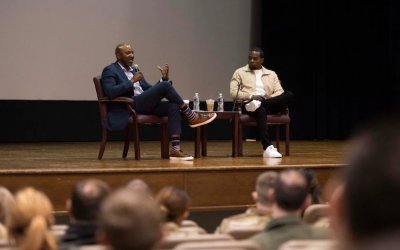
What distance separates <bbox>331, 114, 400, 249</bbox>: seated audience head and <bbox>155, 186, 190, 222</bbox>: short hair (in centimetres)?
193

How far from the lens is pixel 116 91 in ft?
17.3

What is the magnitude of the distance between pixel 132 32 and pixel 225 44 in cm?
120

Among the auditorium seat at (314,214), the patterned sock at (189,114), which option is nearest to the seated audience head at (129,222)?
the auditorium seat at (314,214)

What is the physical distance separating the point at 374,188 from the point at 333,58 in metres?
8.93

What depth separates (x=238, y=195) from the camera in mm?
4816

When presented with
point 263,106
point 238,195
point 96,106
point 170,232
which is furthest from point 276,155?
point 170,232

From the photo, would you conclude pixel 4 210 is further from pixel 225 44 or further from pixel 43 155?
pixel 225 44

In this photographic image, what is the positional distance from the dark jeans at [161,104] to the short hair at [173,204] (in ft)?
9.41

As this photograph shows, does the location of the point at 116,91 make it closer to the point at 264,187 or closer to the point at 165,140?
the point at 165,140

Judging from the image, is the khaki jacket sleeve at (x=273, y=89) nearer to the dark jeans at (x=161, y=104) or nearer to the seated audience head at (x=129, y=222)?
the dark jeans at (x=161, y=104)

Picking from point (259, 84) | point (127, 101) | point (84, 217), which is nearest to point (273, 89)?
point (259, 84)

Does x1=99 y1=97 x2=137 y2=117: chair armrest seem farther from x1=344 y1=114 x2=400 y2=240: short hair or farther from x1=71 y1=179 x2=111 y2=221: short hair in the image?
x1=344 y1=114 x2=400 y2=240: short hair

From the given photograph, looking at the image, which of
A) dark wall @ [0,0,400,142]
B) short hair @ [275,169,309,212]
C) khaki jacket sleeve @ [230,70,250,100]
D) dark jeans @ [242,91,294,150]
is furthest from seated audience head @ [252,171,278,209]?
dark wall @ [0,0,400,142]

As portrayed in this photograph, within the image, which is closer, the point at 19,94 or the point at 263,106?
the point at 263,106
